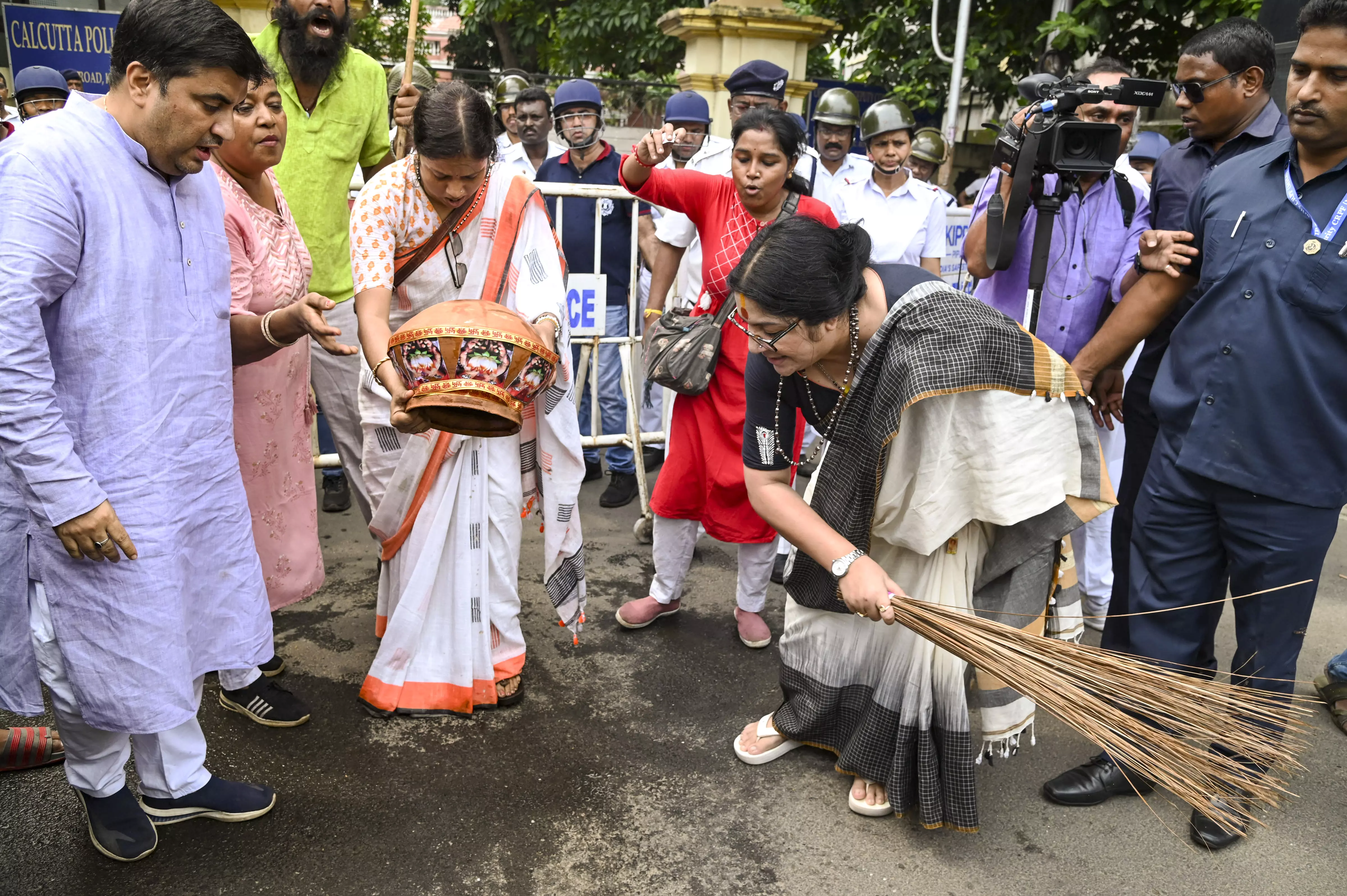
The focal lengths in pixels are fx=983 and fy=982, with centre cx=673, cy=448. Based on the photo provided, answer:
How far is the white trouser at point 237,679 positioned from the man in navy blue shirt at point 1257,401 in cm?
236

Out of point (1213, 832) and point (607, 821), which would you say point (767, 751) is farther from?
point (1213, 832)

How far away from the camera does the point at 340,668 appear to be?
129 inches

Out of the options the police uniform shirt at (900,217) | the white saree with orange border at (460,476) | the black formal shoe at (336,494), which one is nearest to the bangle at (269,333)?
the white saree with orange border at (460,476)

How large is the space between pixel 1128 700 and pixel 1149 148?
5262 millimetres

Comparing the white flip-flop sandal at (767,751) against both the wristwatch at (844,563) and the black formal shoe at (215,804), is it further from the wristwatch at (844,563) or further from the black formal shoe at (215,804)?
the black formal shoe at (215,804)

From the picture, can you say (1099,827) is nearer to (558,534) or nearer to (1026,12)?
(558,534)

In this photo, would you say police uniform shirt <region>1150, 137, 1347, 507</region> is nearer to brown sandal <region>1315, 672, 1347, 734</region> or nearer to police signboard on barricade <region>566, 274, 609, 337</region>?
brown sandal <region>1315, 672, 1347, 734</region>

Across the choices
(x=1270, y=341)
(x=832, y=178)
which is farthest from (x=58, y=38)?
(x=1270, y=341)

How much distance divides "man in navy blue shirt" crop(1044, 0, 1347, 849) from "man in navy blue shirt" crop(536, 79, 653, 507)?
2.79m

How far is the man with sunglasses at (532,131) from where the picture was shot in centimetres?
572

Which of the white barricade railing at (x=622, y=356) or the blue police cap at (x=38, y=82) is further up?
the blue police cap at (x=38, y=82)

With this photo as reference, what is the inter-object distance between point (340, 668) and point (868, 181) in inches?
130

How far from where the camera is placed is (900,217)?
473 cm

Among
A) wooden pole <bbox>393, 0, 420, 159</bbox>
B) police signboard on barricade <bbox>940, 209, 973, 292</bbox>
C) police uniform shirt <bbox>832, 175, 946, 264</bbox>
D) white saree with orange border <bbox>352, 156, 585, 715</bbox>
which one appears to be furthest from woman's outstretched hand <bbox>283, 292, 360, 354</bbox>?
police signboard on barricade <bbox>940, 209, 973, 292</bbox>
